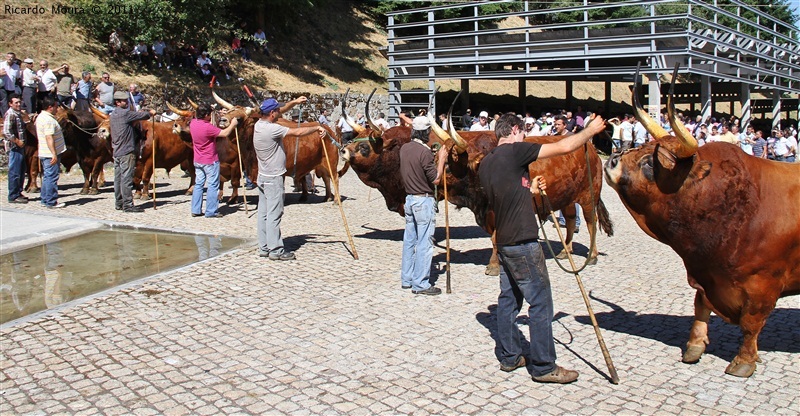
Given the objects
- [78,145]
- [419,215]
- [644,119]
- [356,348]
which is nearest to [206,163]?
[78,145]

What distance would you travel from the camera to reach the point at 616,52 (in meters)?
24.0

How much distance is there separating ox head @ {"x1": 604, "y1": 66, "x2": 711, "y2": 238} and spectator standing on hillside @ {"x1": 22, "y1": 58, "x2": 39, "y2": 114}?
54.4 feet

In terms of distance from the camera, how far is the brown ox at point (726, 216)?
5.57 m

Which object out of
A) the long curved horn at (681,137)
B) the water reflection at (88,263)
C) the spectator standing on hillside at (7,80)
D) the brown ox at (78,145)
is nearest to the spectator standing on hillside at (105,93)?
the spectator standing on hillside at (7,80)

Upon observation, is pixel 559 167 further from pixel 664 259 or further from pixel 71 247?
pixel 71 247

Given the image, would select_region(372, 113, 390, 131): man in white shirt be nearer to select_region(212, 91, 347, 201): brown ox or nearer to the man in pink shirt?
select_region(212, 91, 347, 201): brown ox

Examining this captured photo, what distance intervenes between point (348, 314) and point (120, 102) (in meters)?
7.99

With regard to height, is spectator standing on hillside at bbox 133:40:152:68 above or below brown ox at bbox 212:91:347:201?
above

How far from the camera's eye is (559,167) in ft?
30.8

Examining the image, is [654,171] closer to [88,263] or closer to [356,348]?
[356,348]

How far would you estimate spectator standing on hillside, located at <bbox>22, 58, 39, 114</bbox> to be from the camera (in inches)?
704

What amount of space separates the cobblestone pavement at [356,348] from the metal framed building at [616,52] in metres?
14.9

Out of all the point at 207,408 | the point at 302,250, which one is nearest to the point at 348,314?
the point at 207,408

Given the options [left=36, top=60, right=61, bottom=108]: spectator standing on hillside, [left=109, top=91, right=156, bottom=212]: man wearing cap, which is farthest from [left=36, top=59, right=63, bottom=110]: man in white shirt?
[left=109, top=91, right=156, bottom=212]: man wearing cap
